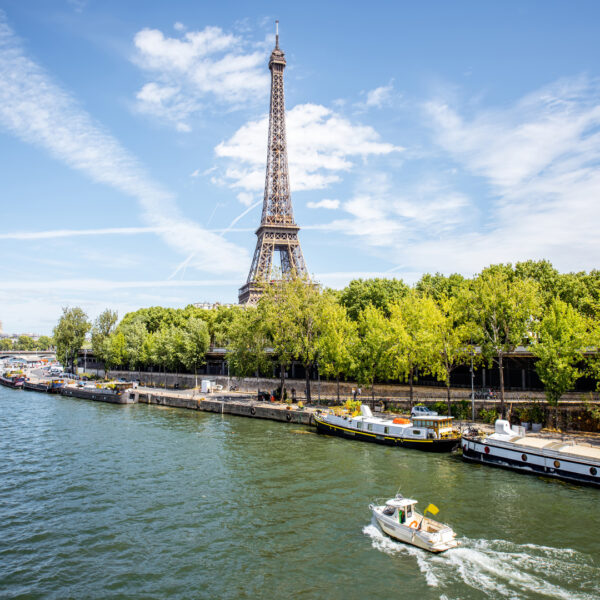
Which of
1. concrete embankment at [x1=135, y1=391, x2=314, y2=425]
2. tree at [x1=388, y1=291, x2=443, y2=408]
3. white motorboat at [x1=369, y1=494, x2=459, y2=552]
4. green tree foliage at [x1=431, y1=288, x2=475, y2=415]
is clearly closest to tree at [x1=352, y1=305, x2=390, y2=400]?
tree at [x1=388, y1=291, x2=443, y2=408]

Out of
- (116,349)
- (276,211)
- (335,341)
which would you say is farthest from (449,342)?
(116,349)

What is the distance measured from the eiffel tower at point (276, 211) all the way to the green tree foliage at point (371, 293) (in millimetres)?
21546

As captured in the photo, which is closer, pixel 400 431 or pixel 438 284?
pixel 400 431

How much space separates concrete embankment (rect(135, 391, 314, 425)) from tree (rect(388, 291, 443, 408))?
1176 centimetres

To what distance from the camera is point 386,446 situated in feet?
139

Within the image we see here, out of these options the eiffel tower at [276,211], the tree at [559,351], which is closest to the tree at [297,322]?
the tree at [559,351]

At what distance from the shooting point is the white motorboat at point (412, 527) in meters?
21.3

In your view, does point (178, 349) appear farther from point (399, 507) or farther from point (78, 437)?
point (399, 507)

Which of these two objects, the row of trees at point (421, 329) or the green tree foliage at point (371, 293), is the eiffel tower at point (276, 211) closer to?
the row of trees at point (421, 329)

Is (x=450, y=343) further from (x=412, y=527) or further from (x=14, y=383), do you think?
(x=14, y=383)

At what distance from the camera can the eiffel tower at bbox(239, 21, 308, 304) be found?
109 metres

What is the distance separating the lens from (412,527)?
22.3m

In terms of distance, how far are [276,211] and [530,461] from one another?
299 ft

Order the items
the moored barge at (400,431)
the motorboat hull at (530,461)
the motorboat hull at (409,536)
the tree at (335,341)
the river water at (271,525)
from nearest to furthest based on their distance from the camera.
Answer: the river water at (271,525)
the motorboat hull at (409,536)
the motorboat hull at (530,461)
the moored barge at (400,431)
the tree at (335,341)
